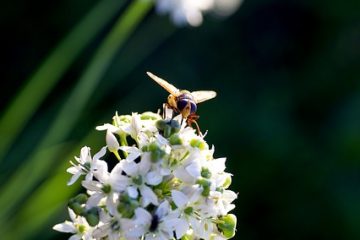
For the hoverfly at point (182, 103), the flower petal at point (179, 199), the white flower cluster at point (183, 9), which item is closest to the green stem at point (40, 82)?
the white flower cluster at point (183, 9)

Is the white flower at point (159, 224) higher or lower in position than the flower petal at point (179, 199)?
lower

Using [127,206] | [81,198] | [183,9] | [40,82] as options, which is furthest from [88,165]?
[183,9]

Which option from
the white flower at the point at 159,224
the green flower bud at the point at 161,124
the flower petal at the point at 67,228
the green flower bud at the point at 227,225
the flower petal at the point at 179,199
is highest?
the green flower bud at the point at 161,124

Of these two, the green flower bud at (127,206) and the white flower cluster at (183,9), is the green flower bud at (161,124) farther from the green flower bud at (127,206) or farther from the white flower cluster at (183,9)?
the white flower cluster at (183,9)

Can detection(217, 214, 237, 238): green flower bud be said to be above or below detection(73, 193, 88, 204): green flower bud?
below

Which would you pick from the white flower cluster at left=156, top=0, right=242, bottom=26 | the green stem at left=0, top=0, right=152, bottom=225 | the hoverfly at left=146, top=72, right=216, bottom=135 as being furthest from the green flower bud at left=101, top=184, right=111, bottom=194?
the white flower cluster at left=156, top=0, right=242, bottom=26

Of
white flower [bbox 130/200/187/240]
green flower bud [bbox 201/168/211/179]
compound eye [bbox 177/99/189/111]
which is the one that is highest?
compound eye [bbox 177/99/189/111]

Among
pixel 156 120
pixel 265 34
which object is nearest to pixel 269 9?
pixel 265 34

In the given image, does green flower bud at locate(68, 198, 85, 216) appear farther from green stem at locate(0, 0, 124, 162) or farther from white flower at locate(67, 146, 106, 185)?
green stem at locate(0, 0, 124, 162)
